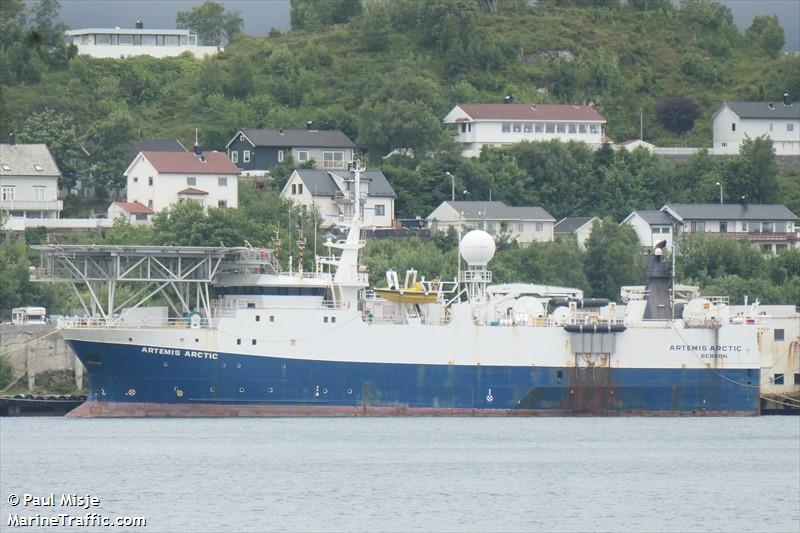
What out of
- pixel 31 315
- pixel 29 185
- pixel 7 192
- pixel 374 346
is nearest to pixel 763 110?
pixel 29 185

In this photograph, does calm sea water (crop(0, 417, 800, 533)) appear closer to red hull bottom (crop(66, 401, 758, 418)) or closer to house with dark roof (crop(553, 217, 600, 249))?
red hull bottom (crop(66, 401, 758, 418))

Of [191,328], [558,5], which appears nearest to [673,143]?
[558,5]

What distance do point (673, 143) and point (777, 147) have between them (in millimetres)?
6680

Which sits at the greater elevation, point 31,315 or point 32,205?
point 32,205

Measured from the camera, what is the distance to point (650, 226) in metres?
110

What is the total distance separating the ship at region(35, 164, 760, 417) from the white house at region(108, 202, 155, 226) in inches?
1117

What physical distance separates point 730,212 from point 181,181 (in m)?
29.5

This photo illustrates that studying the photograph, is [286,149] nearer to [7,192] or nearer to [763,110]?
[7,192]

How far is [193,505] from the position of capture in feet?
167

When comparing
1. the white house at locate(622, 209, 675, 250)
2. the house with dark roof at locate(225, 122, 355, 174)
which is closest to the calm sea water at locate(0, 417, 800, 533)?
the white house at locate(622, 209, 675, 250)

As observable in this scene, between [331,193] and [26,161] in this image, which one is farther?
[331,193]

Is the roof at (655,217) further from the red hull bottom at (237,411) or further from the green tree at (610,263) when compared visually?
the red hull bottom at (237,411)

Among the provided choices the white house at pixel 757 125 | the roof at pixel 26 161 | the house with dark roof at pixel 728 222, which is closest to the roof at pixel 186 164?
the roof at pixel 26 161

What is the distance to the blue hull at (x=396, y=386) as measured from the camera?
71188mm
